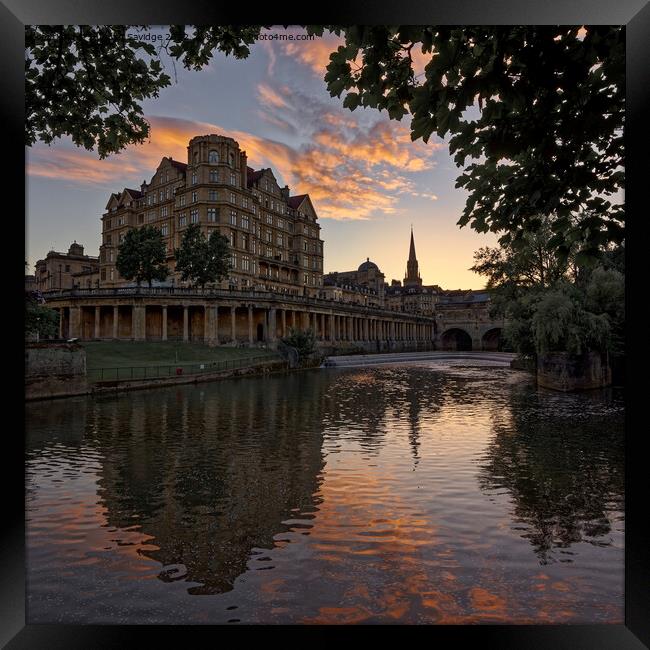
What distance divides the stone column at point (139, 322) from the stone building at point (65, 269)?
46.4 m

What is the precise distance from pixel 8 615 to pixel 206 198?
6942 centimetres

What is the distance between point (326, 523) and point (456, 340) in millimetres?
142451

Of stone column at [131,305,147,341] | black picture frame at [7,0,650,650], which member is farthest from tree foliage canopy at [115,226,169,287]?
black picture frame at [7,0,650,650]

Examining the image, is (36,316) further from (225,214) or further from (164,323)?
(225,214)

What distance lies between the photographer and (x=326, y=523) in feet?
24.8

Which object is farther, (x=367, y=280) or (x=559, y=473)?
(x=367, y=280)

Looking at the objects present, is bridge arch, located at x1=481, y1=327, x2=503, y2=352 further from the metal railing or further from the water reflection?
the water reflection

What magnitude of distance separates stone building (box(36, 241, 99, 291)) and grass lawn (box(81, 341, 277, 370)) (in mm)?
54521

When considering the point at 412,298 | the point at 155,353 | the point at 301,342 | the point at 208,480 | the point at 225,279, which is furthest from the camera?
Result: the point at 412,298

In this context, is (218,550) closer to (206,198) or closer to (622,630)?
(622,630)

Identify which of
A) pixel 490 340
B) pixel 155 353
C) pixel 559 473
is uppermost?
pixel 490 340

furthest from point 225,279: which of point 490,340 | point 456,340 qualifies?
point 456,340
